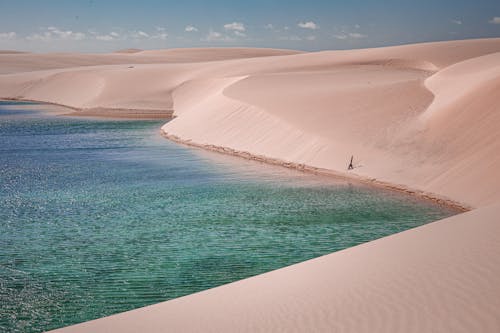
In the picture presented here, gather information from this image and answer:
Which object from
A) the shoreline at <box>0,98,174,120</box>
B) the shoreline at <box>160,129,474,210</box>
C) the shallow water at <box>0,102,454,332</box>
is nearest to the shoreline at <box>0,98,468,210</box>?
the shoreline at <box>160,129,474,210</box>

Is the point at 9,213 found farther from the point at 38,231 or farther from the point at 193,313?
the point at 193,313

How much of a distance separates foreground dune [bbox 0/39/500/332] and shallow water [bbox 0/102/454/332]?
156 cm

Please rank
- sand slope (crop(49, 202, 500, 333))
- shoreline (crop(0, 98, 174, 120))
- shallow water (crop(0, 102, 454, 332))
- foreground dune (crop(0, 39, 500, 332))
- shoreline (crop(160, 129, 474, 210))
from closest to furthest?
sand slope (crop(49, 202, 500, 333)), foreground dune (crop(0, 39, 500, 332)), shallow water (crop(0, 102, 454, 332)), shoreline (crop(160, 129, 474, 210)), shoreline (crop(0, 98, 174, 120))

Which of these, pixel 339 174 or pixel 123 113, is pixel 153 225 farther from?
pixel 123 113

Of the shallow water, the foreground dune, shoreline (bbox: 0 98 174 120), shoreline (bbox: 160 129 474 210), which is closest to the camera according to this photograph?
the foreground dune

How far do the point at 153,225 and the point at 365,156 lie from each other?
8.75 metres

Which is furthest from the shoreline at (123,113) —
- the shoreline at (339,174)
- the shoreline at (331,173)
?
the shoreline at (339,174)

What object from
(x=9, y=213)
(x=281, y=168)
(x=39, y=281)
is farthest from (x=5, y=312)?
(x=281, y=168)

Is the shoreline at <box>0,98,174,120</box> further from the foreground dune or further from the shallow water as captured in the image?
the shallow water

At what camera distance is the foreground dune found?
229 inches

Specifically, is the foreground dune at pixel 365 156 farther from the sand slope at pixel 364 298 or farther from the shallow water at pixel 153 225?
the shallow water at pixel 153 225

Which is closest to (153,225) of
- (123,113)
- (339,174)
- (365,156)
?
(339,174)

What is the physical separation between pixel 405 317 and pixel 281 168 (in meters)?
14.5

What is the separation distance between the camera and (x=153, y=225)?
41.0 ft
